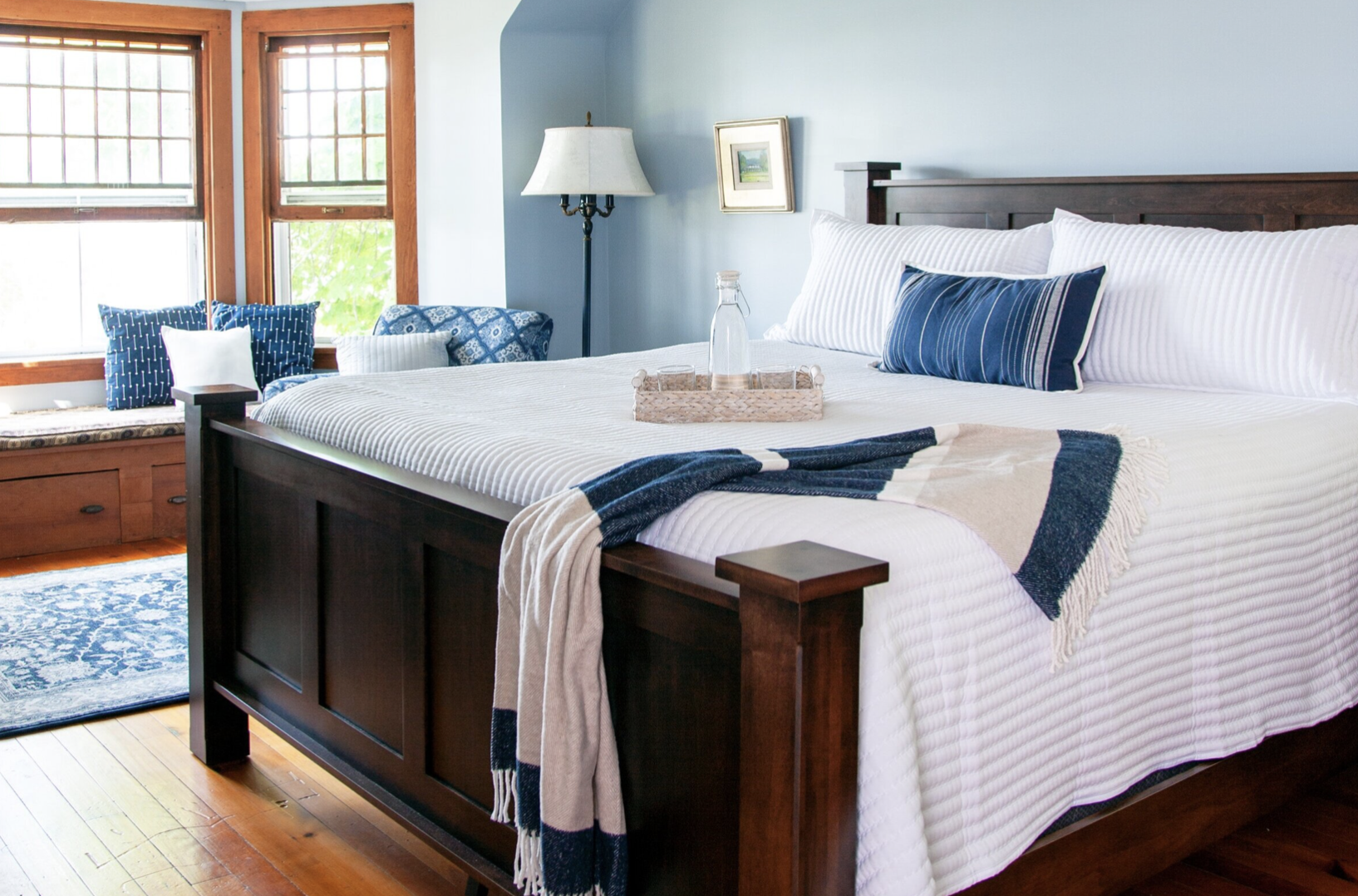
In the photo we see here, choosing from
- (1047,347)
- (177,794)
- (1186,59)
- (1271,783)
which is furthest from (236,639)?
(1186,59)

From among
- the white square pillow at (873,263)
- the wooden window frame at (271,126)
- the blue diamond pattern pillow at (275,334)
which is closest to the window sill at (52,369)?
the blue diamond pattern pillow at (275,334)

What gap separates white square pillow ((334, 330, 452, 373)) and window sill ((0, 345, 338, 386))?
1.10 m

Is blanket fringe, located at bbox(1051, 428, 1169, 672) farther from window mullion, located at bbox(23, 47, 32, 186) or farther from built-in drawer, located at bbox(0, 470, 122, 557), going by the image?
window mullion, located at bbox(23, 47, 32, 186)

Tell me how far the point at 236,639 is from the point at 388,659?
76 centimetres

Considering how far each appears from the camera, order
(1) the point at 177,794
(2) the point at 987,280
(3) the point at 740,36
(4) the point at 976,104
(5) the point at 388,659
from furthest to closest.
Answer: (3) the point at 740,36
(4) the point at 976,104
(2) the point at 987,280
(1) the point at 177,794
(5) the point at 388,659

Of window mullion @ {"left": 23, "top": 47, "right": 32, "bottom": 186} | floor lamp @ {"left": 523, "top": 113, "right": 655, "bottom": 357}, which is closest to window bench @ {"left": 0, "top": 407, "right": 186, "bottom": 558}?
window mullion @ {"left": 23, "top": 47, "right": 32, "bottom": 186}

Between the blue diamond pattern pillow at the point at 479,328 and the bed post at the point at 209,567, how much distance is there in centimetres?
206

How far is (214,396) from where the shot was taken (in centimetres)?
276

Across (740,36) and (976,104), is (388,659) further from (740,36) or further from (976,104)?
(740,36)

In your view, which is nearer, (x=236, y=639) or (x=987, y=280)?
(x=236, y=639)

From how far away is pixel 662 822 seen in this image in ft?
5.41

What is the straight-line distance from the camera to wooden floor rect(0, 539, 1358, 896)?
7.32 ft

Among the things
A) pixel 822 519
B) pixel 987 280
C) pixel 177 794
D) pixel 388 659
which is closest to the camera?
pixel 822 519

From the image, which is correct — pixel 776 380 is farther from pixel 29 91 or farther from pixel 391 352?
pixel 29 91
